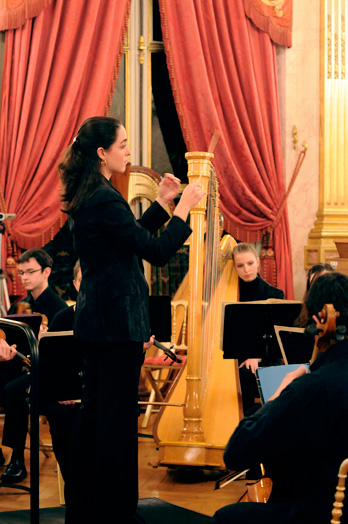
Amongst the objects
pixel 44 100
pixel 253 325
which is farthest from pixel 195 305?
pixel 44 100

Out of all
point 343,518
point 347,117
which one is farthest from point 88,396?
point 347,117

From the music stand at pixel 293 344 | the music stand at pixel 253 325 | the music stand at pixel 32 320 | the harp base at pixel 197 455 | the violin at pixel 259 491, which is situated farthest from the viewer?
the harp base at pixel 197 455

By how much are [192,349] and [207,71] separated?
2.90m

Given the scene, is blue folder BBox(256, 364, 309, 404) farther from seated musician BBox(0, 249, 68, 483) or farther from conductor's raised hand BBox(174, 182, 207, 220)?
seated musician BBox(0, 249, 68, 483)

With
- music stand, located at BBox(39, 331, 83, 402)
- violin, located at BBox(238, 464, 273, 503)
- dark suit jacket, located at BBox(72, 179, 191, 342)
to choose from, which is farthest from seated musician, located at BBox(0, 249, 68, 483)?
violin, located at BBox(238, 464, 273, 503)

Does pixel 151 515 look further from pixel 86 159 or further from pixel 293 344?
pixel 86 159

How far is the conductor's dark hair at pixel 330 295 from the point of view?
1.61 metres

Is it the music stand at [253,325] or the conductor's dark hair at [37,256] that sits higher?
the conductor's dark hair at [37,256]

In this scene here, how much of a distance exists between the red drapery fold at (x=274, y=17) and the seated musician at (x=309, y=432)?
441 cm

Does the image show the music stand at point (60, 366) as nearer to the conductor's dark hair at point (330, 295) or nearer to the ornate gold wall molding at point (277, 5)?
the conductor's dark hair at point (330, 295)

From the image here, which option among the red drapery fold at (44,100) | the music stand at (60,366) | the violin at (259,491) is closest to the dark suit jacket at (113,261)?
the violin at (259,491)

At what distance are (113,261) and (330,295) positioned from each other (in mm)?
776

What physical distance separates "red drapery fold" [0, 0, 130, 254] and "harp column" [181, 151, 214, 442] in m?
2.27

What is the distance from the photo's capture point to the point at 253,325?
10.7 feet
